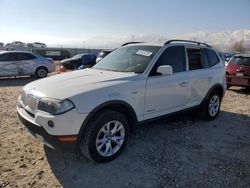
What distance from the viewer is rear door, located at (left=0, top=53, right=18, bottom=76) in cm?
1351

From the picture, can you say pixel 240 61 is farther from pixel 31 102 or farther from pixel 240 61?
pixel 31 102

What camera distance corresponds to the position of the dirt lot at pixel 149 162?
11.8ft

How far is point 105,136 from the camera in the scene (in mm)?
3980

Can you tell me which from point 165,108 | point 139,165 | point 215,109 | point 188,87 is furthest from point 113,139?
point 215,109

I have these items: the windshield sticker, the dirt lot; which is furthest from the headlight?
the windshield sticker

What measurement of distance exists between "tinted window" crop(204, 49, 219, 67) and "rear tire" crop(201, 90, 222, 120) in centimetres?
68

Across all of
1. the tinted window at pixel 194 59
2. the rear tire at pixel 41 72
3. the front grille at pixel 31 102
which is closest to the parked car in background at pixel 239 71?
the tinted window at pixel 194 59

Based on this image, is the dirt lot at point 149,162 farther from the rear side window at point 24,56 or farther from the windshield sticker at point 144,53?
the rear side window at point 24,56

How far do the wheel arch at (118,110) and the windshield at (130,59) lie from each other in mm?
757

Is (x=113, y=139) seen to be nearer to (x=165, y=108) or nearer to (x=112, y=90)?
(x=112, y=90)

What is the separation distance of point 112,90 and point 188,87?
204 centimetres

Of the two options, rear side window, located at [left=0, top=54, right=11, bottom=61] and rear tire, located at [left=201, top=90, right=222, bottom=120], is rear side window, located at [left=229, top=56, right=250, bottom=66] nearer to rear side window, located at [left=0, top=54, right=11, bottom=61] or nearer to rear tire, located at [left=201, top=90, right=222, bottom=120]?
rear tire, located at [left=201, top=90, right=222, bottom=120]

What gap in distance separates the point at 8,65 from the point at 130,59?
10.5 m

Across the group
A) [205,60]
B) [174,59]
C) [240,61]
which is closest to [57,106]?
[174,59]
